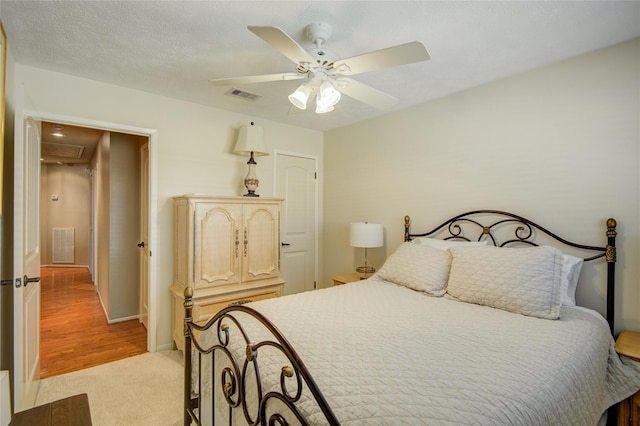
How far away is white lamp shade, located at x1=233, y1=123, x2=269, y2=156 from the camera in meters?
3.31

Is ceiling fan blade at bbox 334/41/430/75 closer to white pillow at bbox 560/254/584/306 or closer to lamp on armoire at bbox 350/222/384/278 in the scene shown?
white pillow at bbox 560/254/584/306

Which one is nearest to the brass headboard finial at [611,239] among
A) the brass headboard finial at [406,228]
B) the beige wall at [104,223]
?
the brass headboard finial at [406,228]

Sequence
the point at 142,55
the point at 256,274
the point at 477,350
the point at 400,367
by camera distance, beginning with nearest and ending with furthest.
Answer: the point at 400,367
the point at 477,350
the point at 142,55
the point at 256,274

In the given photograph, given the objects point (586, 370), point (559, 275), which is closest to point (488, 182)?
point (559, 275)

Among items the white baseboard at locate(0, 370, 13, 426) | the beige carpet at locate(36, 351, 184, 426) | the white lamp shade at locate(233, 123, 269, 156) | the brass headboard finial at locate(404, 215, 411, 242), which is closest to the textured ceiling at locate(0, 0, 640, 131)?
the white lamp shade at locate(233, 123, 269, 156)

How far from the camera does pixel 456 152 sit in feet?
9.45

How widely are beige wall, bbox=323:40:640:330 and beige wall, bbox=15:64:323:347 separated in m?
1.57

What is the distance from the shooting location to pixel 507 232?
2.54 metres

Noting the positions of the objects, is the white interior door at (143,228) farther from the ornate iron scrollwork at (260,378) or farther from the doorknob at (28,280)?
the ornate iron scrollwork at (260,378)

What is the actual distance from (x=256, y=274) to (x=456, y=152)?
224 centimetres

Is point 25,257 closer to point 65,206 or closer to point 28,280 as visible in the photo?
point 28,280

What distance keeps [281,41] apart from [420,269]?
1835mm

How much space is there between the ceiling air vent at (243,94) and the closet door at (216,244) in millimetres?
1042

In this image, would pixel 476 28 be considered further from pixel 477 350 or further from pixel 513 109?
pixel 477 350
